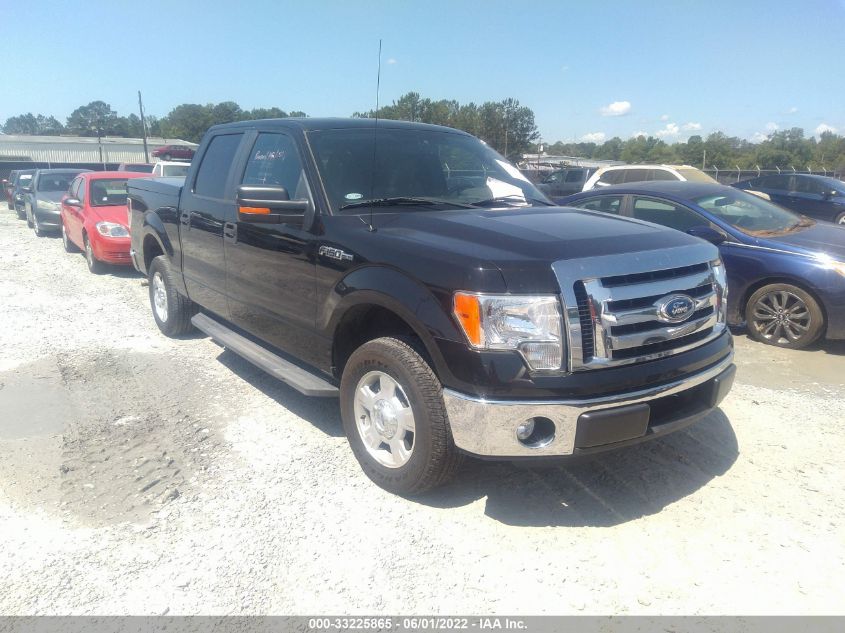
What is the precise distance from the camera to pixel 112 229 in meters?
9.82


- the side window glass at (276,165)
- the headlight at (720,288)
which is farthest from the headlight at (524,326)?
the side window glass at (276,165)

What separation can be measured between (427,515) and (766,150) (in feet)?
198

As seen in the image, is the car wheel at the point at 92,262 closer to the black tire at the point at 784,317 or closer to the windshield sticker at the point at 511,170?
the windshield sticker at the point at 511,170

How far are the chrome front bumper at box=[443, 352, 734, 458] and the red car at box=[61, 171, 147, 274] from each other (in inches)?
332

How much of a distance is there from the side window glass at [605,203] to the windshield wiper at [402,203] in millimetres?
3780

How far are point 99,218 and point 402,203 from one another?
26.3 feet

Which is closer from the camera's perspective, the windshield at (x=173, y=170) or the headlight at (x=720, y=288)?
the headlight at (x=720, y=288)

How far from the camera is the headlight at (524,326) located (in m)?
2.83

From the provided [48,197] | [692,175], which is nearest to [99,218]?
[48,197]

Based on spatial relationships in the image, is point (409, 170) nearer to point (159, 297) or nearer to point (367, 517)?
point (367, 517)

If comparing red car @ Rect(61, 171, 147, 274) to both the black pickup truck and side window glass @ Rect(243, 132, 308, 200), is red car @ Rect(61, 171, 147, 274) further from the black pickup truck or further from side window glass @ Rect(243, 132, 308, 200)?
side window glass @ Rect(243, 132, 308, 200)

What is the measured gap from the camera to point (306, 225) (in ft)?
12.5

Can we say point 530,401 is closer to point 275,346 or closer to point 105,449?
point 275,346
